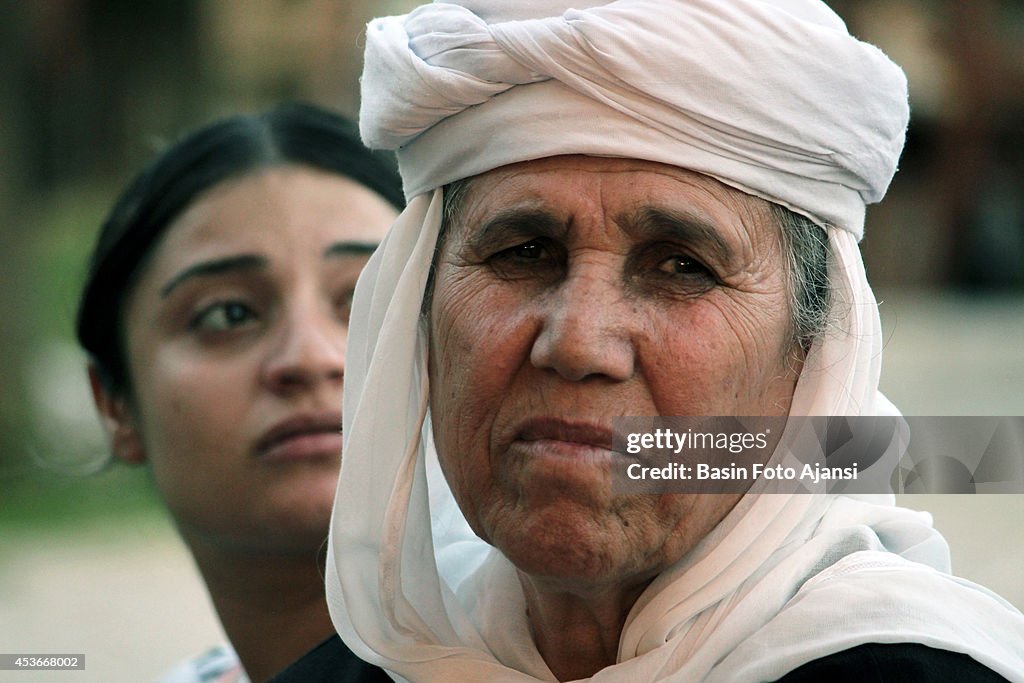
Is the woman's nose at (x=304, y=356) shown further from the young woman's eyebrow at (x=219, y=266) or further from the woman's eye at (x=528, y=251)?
the woman's eye at (x=528, y=251)

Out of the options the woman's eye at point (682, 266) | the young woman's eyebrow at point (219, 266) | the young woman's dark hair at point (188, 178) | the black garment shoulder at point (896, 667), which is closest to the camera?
the black garment shoulder at point (896, 667)

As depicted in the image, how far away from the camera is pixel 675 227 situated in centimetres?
225

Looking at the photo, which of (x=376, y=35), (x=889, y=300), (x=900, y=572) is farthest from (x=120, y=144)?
(x=900, y=572)

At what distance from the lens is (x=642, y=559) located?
89.4 inches

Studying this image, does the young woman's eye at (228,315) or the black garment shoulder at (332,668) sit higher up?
the young woman's eye at (228,315)

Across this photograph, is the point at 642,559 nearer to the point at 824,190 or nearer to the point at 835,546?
the point at 835,546

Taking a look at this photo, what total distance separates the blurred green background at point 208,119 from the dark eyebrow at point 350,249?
199 inches

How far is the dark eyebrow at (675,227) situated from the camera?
2238 mm

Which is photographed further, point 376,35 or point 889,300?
point 889,300

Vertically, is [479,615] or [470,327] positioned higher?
[470,327]

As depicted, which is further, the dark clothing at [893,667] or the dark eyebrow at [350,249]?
the dark eyebrow at [350,249]

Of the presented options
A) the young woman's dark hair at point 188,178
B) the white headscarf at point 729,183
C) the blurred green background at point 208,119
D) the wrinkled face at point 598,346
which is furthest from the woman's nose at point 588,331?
the blurred green background at point 208,119

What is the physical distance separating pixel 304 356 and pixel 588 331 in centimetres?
150

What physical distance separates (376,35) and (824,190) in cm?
95
